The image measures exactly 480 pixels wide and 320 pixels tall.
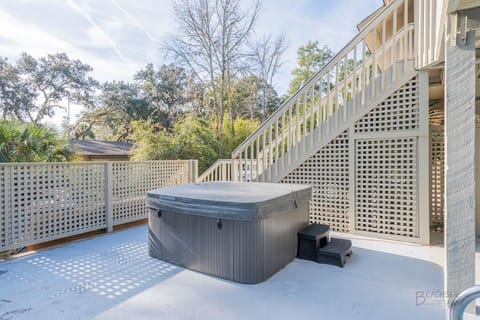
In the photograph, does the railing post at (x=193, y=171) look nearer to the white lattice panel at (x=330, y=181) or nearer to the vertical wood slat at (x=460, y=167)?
the white lattice panel at (x=330, y=181)

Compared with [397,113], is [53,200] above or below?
below

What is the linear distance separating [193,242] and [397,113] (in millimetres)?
→ 3689

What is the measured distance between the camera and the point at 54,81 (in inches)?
741

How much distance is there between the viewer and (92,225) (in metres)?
4.81

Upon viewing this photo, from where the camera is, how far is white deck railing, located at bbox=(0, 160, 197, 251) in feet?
12.6

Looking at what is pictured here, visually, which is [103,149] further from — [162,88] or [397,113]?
[397,113]

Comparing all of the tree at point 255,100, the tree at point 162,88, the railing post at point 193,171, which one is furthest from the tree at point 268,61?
the railing post at point 193,171

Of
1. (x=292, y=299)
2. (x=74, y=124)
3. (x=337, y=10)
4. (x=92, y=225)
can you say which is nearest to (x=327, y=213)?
(x=292, y=299)

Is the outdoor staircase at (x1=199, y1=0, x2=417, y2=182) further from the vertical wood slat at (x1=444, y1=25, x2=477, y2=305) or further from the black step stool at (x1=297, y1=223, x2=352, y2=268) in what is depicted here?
the vertical wood slat at (x1=444, y1=25, x2=477, y2=305)

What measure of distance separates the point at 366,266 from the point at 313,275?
787 millimetres

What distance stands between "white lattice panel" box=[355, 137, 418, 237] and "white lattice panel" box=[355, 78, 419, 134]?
0.69 ft

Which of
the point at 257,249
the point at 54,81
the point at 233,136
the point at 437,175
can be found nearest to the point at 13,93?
the point at 54,81

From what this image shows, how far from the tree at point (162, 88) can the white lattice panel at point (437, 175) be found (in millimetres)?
16237

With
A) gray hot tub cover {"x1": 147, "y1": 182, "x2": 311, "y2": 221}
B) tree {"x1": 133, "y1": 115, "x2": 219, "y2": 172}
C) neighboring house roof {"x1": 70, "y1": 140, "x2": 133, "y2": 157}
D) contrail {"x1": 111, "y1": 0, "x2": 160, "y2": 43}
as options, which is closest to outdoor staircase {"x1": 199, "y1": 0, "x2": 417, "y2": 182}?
gray hot tub cover {"x1": 147, "y1": 182, "x2": 311, "y2": 221}
